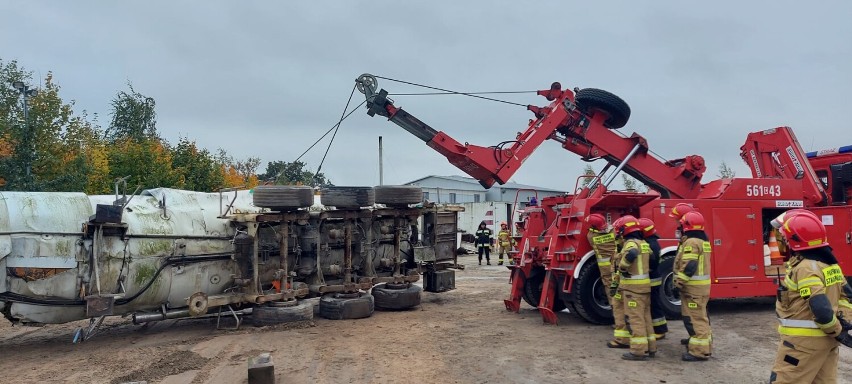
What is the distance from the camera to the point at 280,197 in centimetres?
897

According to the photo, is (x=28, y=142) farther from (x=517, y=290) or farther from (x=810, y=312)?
(x=810, y=312)

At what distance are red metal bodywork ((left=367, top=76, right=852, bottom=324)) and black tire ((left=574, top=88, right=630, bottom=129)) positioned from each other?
131 mm

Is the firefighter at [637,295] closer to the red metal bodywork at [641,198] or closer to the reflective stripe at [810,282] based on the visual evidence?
the red metal bodywork at [641,198]

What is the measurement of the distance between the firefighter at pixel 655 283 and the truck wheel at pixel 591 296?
138cm

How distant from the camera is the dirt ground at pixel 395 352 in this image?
6.28 meters

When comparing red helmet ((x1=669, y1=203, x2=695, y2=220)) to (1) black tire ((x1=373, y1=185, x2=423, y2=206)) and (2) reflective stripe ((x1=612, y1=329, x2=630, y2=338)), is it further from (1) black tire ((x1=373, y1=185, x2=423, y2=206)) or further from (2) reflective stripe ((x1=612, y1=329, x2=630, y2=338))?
(1) black tire ((x1=373, y1=185, x2=423, y2=206))

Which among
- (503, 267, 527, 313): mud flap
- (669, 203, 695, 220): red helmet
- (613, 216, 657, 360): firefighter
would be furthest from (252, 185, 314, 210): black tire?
(669, 203, 695, 220): red helmet

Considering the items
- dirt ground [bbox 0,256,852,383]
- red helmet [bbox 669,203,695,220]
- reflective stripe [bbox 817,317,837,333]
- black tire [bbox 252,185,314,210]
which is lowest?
dirt ground [bbox 0,256,852,383]

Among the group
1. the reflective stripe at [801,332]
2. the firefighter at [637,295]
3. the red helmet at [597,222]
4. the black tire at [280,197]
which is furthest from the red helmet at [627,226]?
the black tire at [280,197]

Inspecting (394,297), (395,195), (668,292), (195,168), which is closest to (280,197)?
(395,195)

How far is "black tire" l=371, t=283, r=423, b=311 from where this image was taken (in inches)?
406

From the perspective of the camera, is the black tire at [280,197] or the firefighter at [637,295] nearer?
the firefighter at [637,295]

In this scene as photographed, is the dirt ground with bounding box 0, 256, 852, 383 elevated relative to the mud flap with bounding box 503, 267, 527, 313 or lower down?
lower down

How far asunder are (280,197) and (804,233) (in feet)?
22.4
